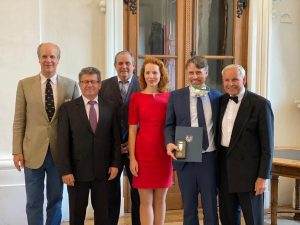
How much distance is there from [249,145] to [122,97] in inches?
39.7

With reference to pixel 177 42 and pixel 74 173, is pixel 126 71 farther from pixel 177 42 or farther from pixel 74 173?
pixel 177 42

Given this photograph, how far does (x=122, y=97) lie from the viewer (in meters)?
2.96

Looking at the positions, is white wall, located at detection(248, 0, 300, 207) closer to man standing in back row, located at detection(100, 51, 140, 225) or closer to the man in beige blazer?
man standing in back row, located at detection(100, 51, 140, 225)

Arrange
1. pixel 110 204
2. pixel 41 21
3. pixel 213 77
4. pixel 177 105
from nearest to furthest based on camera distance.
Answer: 1. pixel 177 105
2. pixel 110 204
3. pixel 41 21
4. pixel 213 77

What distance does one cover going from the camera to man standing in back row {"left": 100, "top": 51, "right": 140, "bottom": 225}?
290cm

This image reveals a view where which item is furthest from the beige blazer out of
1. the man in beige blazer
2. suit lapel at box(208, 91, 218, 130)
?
suit lapel at box(208, 91, 218, 130)

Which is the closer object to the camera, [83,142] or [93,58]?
[83,142]

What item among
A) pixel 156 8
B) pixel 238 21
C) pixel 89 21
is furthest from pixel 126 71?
pixel 238 21

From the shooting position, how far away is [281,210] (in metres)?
4.00

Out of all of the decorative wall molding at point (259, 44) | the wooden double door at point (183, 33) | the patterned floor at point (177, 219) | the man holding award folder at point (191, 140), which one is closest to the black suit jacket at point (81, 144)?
the man holding award folder at point (191, 140)

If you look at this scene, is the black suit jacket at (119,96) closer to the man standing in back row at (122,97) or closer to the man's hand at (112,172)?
the man standing in back row at (122,97)

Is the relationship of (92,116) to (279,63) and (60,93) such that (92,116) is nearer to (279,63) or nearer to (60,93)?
(60,93)

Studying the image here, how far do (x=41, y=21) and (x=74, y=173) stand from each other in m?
1.66

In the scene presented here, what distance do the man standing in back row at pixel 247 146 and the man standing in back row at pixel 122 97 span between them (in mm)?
752
